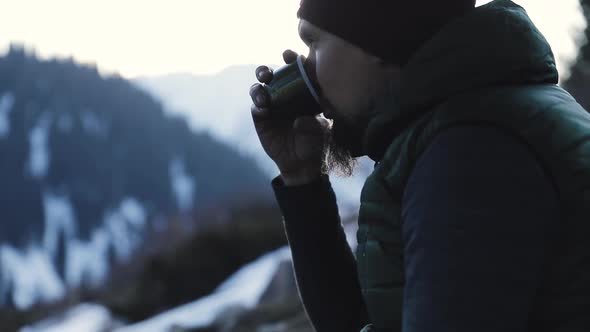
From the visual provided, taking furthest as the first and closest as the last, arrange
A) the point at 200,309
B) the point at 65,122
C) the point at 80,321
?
the point at 65,122 < the point at 80,321 < the point at 200,309

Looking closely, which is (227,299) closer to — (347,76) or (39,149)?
(347,76)

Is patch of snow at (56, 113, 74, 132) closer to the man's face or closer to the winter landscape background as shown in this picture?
the winter landscape background

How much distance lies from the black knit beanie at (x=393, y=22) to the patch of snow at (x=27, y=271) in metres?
17.2

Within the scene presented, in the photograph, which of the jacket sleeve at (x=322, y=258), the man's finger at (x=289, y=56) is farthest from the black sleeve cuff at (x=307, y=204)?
the man's finger at (x=289, y=56)

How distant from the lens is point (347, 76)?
1.12 metres

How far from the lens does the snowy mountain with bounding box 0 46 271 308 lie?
75.7ft

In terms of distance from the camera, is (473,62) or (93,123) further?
(93,123)

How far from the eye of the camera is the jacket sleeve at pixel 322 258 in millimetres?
1521

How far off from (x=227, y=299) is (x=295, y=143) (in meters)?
4.19

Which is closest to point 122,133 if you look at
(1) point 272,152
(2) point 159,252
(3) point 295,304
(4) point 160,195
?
(4) point 160,195

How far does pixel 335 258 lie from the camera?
155 cm

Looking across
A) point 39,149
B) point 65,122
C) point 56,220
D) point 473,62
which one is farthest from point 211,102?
point 473,62

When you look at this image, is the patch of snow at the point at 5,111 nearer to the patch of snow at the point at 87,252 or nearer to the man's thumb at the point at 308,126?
the patch of snow at the point at 87,252

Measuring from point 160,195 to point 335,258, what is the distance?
88.5 ft
